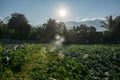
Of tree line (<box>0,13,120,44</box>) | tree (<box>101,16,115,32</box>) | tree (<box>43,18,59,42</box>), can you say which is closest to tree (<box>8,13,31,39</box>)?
tree line (<box>0,13,120,44</box>)

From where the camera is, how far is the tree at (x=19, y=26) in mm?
55706

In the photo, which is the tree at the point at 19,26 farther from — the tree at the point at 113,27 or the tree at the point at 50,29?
the tree at the point at 113,27

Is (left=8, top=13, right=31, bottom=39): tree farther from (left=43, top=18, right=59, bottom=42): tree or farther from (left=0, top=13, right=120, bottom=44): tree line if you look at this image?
(left=43, top=18, right=59, bottom=42): tree

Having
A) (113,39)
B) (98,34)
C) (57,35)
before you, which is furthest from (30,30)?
(113,39)

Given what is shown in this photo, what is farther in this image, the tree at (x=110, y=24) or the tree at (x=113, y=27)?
the tree at (x=110, y=24)

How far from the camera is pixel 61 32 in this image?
55.9m

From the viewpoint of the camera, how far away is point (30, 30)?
194 feet

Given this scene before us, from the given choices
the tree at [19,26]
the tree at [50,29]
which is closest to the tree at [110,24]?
the tree at [50,29]

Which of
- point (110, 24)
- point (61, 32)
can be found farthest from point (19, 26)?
point (110, 24)

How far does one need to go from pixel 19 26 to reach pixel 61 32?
11867 mm

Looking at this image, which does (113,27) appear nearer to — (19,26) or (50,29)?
(50,29)

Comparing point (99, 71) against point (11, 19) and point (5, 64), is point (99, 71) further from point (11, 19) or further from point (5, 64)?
point (11, 19)

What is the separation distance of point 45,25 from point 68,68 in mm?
46206

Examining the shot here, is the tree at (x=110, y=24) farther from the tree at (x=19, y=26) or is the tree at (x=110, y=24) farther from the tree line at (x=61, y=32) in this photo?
the tree at (x=19, y=26)
